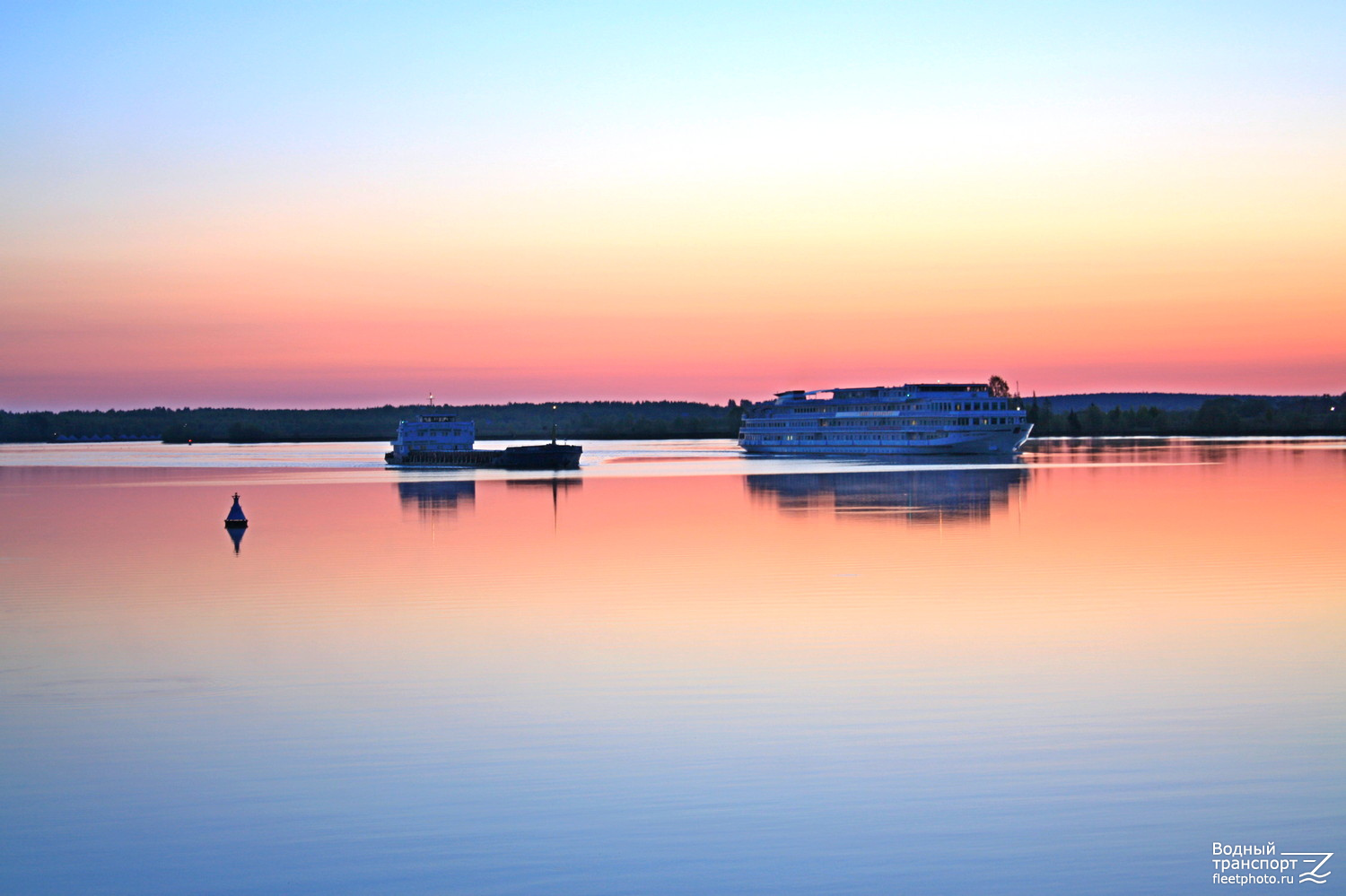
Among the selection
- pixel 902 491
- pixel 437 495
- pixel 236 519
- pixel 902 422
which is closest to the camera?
pixel 236 519

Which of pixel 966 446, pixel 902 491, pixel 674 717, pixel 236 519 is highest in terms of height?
pixel 236 519

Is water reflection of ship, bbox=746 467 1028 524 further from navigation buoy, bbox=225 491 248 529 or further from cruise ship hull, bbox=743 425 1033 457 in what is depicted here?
cruise ship hull, bbox=743 425 1033 457

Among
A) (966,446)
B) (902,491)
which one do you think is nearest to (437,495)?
(902,491)

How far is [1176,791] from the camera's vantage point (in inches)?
476

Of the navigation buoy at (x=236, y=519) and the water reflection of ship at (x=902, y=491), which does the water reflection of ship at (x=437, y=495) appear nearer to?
the navigation buoy at (x=236, y=519)

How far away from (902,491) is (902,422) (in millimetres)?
72395

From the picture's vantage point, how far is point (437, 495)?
6731cm

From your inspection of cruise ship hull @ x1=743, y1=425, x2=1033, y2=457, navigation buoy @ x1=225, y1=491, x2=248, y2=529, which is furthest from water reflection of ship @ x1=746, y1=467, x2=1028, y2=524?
cruise ship hull @ x1=743, y1=425, x2=1033, y2=457

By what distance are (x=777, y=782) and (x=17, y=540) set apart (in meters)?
38.0

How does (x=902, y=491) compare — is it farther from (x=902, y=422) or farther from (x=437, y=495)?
(x=902, y=422)

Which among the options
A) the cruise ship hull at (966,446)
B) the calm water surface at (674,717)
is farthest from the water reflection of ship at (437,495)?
the cruise ship hull at (966,446)

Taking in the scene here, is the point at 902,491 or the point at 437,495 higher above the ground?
the point at 437,495

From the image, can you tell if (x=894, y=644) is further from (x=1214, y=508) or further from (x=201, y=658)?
(x=1214, y=508)

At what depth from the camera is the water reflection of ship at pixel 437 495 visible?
5653 cm
